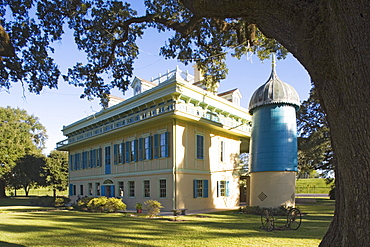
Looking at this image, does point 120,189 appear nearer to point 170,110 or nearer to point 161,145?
point 161,145

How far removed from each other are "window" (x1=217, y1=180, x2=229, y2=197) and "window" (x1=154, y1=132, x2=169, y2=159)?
5739 millimetres

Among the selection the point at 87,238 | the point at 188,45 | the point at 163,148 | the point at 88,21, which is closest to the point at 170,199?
the point at 163,148

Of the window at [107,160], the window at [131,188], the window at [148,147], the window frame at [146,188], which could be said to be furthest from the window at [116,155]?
the window frame at [146,188]

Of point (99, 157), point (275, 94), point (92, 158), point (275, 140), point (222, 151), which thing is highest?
point (275, 94)

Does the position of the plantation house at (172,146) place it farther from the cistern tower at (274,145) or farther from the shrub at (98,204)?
the cistern tower at (274,145)

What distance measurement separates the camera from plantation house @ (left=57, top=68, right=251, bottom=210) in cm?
2153

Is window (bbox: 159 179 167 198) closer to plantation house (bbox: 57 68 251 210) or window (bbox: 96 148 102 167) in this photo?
plantation house (bbox: 57 68 251 210)

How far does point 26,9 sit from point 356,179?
9587mm

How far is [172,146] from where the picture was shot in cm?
2133

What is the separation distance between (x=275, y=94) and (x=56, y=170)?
1435 inches

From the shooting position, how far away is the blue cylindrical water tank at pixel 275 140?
1883 centimetres

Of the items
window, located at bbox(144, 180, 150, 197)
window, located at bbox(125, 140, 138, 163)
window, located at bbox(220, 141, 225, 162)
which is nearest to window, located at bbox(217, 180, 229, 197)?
window, located at bbox(220, 141, 225, 162)

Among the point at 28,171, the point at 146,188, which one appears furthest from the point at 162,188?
the point at 28,171

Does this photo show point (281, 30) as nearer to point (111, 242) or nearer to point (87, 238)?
point (111, 242)
